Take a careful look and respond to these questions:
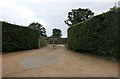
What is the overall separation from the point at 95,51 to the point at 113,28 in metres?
2.96

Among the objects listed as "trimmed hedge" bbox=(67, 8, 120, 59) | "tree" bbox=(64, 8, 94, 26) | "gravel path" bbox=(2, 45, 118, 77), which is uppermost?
"tree" bbox=(64, 8, 94, 26)

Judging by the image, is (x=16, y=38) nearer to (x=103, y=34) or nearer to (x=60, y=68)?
(x=103, y=34)

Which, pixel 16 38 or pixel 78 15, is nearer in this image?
pixel 16 38

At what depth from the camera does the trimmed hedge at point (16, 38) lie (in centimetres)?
1642

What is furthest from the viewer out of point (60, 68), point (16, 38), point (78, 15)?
point (78, 15)

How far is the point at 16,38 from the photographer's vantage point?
18516mm

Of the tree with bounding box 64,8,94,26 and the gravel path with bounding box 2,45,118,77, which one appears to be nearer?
the gravel path with bounding box 2,45,118,77

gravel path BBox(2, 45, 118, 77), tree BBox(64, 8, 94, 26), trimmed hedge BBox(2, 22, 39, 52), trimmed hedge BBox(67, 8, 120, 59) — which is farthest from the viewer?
tree BBox(64, 8, 94, 26)

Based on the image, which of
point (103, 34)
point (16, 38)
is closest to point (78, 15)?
point (16, 38)

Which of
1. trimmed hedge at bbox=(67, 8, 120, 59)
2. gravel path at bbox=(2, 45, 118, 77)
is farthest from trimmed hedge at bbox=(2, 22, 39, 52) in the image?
trimmed hedge at bbox=(67, 8, 120, 59)

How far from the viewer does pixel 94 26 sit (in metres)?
12.3

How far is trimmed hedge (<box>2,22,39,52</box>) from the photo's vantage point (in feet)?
53.9

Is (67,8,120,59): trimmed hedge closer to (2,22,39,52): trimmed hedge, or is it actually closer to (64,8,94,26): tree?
(2,22,39,52): trimmed hedge

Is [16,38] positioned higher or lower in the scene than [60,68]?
higher
